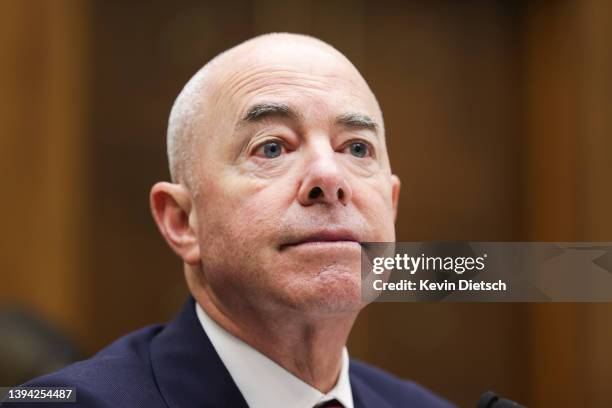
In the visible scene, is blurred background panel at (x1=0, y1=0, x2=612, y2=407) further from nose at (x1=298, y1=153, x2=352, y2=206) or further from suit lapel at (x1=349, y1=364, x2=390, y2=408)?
nose at (x1=298, y1=153, x2=352, y2=206)

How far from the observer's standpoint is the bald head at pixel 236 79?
155 centimetres

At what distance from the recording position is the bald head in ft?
5.09

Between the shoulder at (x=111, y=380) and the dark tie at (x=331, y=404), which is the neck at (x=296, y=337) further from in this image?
the shoulder at (x=111, y=380)

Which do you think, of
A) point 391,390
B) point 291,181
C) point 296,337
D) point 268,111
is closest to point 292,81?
point 268,111

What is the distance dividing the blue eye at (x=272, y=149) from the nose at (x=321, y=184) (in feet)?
0.28

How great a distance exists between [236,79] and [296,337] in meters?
0.48

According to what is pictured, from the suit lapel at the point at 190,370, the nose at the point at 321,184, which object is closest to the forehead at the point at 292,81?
the nose at the point at 321,184

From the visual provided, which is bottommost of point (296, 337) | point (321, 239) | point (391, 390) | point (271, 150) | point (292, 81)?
point (391, 390)

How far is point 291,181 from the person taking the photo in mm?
1417

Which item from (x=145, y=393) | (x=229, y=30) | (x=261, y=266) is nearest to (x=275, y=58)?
(x=261, y=266)

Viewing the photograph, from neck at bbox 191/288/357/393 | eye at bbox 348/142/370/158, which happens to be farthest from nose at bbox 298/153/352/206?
neck at bbox 191/288/357/393

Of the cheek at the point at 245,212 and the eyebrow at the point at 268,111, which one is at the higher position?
the eyebrow at the point at 268,111

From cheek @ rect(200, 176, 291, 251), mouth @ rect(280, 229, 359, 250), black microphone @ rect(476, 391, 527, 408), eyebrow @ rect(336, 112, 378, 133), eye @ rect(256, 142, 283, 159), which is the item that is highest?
eyebrow @ rect(336, 112, 378, 133)

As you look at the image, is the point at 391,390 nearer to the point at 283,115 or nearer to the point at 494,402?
the point at 494,402
